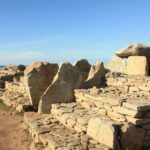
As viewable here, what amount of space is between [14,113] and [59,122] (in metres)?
3.03

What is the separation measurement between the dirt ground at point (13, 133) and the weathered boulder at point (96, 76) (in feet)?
9.32

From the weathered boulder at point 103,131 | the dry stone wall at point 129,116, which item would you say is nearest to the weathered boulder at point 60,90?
the dry stone wall at point 129,116

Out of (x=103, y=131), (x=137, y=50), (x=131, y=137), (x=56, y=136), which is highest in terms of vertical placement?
(x=137, y=50)

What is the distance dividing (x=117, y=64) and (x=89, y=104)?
6.20 metres

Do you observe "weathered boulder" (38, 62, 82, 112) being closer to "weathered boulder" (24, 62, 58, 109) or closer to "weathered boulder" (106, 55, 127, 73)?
"weathered boulder" (24, 62, 58, 109)

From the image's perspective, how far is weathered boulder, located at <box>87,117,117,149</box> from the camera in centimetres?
656

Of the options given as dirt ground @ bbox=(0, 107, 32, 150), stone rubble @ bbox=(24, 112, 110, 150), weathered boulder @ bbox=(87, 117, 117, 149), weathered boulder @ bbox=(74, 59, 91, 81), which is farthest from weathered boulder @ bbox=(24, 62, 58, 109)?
weathered boulder @ bbox=(87, 117, 117, 149)

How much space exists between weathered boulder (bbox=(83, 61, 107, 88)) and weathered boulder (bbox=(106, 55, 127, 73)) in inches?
88.8

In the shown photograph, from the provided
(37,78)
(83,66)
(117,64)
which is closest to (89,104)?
(37,78)

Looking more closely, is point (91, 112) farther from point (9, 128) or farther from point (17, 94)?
point (17, 94)

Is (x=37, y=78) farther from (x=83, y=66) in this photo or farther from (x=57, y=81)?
(x=83, y=66)

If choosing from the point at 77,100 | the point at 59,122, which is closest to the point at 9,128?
the point at 59,122

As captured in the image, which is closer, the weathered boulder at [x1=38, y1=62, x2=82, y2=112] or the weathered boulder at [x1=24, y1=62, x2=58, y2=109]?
the weathered boulder at [x1=38, y1=62, x2=82, y2=112]

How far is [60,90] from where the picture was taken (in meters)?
10.5
